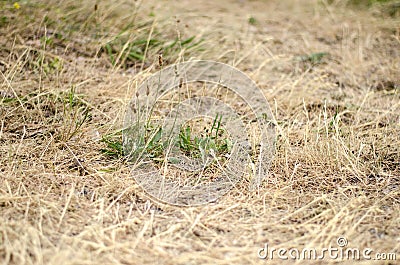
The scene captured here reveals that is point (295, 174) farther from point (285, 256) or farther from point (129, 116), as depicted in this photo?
point (129, 116)

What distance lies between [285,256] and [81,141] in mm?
1124

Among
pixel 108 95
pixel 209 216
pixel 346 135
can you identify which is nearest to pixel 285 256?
pixel 209 216

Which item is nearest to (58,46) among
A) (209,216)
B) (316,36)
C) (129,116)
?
(129,116)

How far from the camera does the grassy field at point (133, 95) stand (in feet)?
5.91

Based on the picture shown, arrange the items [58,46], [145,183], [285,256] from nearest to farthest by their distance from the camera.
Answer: [285,256] < [145,183] < [58,46]

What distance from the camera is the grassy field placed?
5.91ft

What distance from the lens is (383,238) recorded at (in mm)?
1862

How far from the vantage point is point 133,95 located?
8.88 ft

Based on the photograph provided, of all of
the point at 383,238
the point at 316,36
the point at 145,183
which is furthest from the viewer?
the point at 316,36

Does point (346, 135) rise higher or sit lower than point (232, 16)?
lower

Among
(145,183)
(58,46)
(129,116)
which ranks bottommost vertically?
(145,183)

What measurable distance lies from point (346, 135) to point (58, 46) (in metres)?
1.78

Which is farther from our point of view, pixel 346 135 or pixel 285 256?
pixel 346 135

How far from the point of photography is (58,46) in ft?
10.0
